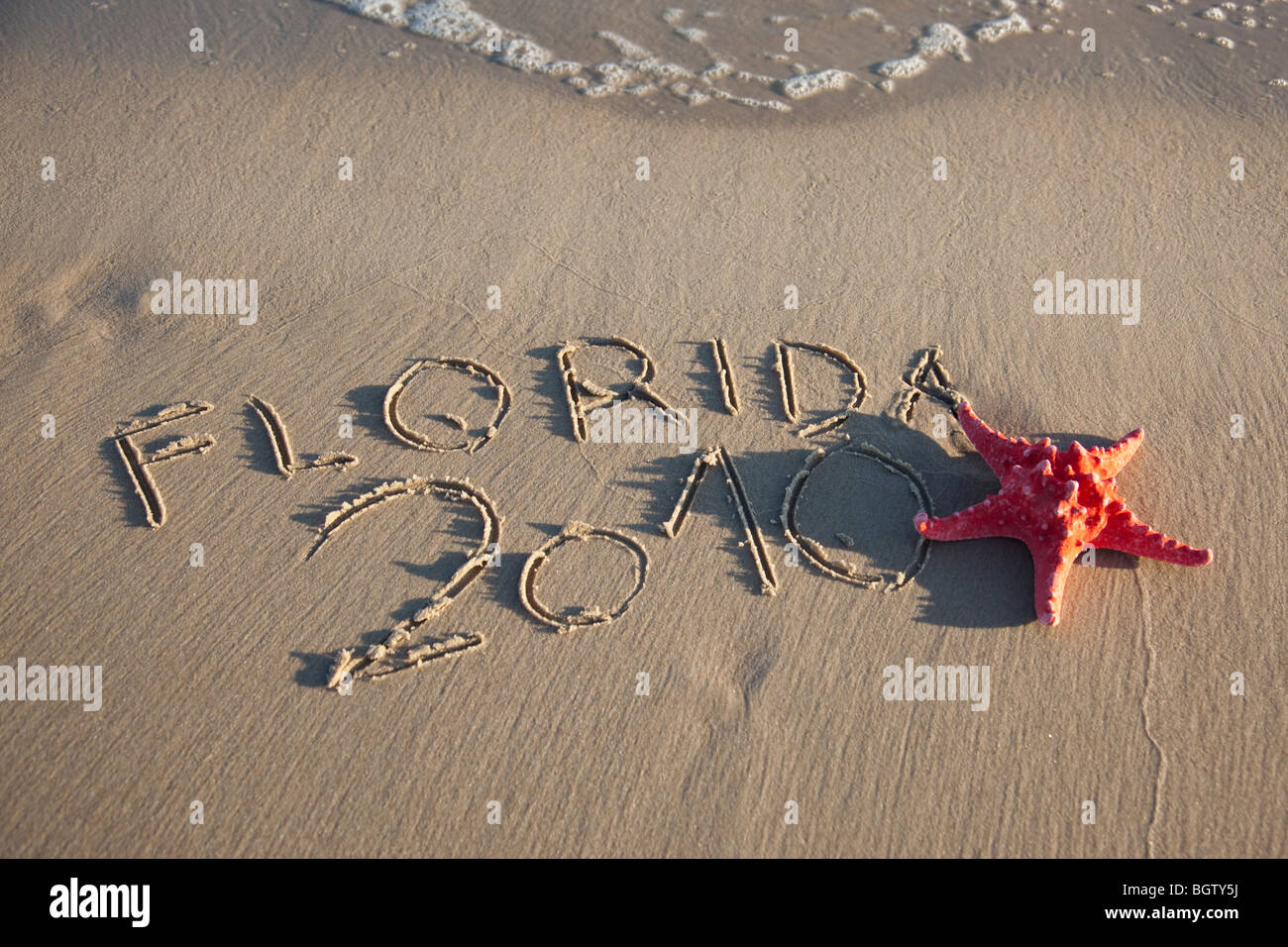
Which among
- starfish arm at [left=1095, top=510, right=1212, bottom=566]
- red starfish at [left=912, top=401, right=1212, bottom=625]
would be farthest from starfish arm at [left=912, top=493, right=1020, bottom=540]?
starfish arm at [left=1095, top=510, right=1212, bottom=566]

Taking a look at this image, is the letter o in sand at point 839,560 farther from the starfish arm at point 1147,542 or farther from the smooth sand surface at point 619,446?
the starfish arm at point 1147,542

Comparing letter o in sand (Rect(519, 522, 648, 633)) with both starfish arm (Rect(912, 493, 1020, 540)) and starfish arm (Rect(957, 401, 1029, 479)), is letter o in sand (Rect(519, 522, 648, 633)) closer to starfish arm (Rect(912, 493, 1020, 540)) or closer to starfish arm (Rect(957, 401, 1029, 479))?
starfish arm (Rect(912, 493, 1020, 540))

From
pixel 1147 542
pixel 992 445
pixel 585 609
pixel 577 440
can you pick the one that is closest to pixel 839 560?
pixel 992 445

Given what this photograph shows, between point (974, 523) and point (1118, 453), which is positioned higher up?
point (1118, 453)

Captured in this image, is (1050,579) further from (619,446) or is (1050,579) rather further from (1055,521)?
(619,446)

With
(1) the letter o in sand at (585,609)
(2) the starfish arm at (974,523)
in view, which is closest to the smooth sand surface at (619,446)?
(1) the letter o in sand at (585,609)

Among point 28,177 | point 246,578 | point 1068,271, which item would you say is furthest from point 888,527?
point 28,177
